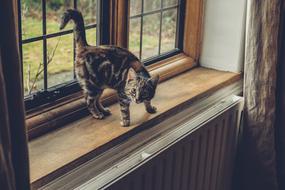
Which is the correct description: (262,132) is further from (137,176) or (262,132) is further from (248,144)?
(137,176)

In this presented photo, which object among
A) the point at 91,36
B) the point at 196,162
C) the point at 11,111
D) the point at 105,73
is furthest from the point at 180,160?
the point at 11,111

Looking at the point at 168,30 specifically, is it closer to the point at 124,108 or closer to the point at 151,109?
the point at 151,109

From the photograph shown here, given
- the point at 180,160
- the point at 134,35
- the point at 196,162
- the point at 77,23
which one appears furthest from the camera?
the point at 134,35

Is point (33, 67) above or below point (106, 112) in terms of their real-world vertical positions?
above

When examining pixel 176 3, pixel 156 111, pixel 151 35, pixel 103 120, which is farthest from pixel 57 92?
pixel 176 3

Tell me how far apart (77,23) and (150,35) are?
56cm

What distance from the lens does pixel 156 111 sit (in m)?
1.78

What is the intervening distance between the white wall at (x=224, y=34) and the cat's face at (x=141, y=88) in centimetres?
64

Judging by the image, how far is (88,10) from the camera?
1760 mm

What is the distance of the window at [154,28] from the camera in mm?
1971

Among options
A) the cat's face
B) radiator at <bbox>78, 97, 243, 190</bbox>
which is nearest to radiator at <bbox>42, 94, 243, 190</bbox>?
radiator at <bbox>78, 97, 243, 190</bbox>

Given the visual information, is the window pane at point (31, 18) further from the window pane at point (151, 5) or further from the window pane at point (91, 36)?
the window pane at point (151, 5)

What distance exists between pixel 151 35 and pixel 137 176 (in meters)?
0.72

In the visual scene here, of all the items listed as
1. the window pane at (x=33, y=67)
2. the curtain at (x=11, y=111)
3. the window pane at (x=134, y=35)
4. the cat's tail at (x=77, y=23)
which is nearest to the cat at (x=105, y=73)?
the cat's tail at (x=77, y=23)
